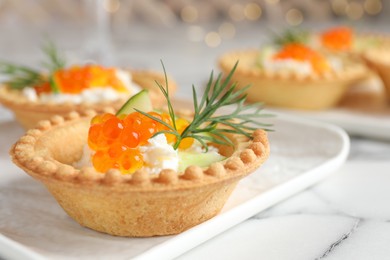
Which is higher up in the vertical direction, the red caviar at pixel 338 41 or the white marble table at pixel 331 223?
the red caviar at pixel 338 41

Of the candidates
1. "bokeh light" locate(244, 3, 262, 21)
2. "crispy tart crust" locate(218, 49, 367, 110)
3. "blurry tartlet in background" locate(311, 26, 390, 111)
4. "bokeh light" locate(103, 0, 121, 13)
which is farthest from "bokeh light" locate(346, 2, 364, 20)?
"crispy tart crust" locate(218, 49, 367, 110)

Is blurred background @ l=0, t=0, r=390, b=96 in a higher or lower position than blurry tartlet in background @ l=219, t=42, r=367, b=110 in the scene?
lower

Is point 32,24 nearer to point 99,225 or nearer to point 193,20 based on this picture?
point 193,20

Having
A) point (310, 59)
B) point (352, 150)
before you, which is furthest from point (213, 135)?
point (310, 59)

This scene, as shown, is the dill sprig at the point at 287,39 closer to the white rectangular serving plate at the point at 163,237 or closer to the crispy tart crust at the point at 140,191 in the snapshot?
the white rectangular serving plate at the point at 163,237

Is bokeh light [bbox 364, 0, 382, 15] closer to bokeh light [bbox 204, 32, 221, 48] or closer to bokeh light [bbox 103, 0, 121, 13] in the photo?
bokeh light [bbox 204, 32, 221, 48]

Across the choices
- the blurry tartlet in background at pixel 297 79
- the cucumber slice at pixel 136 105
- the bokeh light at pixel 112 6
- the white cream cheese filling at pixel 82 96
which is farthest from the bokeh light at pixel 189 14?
the cucumber slice at pixel 136 105

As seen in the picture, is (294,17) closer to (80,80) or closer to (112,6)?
(112,6)
